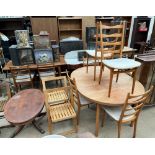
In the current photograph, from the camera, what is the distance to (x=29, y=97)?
2266mm

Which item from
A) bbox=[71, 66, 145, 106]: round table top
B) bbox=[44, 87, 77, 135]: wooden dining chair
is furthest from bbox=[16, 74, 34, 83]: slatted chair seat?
bbox=[71, 66, 145, 106]: round table top

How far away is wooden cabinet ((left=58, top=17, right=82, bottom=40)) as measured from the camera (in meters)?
4.49

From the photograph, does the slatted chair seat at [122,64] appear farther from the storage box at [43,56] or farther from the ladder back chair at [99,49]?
the storage box at [43,56]

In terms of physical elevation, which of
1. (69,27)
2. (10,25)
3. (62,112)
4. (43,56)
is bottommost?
(62,112)

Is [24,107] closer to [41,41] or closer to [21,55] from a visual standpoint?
[21,55]

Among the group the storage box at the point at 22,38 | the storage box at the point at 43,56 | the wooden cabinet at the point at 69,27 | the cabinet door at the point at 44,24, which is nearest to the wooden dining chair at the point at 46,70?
the storage box at the point at 43,56

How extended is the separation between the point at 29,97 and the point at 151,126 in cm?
210

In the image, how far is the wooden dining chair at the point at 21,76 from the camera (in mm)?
2896

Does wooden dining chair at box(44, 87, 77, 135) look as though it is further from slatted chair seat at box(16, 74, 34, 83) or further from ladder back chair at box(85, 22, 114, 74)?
slatted chair seat at box(16, 74, 34, 83)

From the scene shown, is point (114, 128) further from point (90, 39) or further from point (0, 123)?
point (90, 39)

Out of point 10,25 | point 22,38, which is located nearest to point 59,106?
point 22,38

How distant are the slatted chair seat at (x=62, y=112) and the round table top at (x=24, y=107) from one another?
0.21 meters

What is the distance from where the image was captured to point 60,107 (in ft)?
7.09

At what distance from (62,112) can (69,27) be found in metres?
3.41
